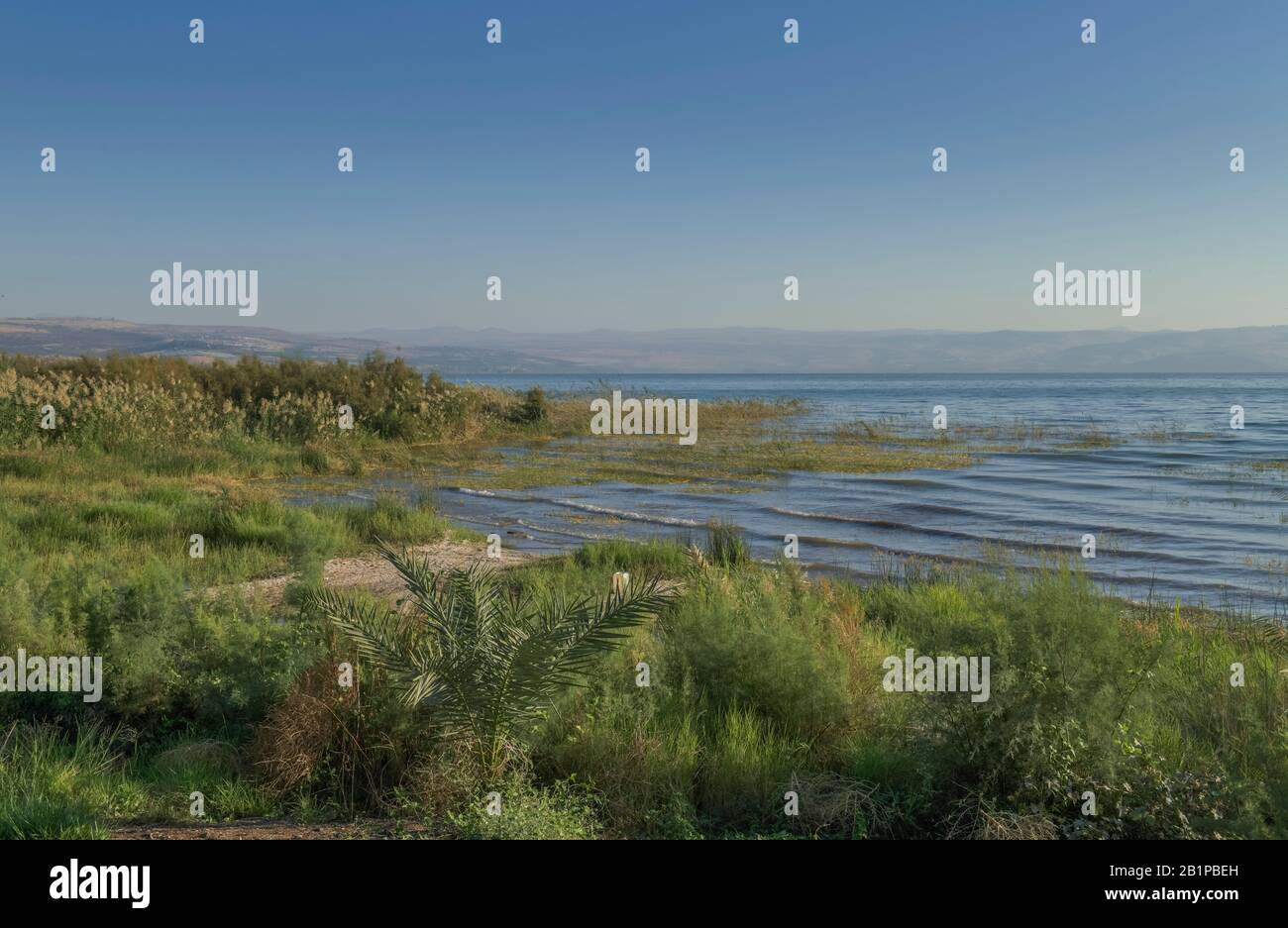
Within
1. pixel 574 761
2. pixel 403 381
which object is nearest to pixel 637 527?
pixel 574 761

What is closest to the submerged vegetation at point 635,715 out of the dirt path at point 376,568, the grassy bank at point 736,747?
the grassy bank at point 736,747

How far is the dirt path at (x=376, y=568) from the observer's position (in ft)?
33.7

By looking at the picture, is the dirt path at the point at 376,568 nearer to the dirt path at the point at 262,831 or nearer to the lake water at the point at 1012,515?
the lake water at the point at 1012,515

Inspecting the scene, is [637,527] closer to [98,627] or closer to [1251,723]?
[98,627]

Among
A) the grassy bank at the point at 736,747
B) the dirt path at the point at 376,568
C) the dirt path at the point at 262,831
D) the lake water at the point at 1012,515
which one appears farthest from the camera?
the lake water at the point at 1012,515

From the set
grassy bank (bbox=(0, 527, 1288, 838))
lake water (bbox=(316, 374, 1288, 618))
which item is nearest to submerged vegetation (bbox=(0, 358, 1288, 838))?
grassy bank (bbox=(0, 527, 1288, 838))

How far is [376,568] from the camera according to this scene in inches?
472

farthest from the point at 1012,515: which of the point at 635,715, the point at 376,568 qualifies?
the point at 635,715

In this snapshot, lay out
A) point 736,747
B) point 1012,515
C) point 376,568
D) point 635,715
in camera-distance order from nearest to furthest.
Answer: point 736,747 → point 635,715 → point 376,568 → point 1012,515

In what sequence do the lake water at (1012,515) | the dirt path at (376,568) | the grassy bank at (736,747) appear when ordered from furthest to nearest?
the lake water at (1012,515), the dirt path at (376,568), the grassy bank at (736,747)

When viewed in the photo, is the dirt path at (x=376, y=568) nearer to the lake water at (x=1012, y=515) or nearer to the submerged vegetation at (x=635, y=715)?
the submerged vegetation at (x=635, y=715)

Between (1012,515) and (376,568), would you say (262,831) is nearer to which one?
(376,568)

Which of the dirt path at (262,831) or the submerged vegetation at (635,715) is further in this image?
the submerged vegetation at (635,715)

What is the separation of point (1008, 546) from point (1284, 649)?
6.71 m
